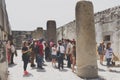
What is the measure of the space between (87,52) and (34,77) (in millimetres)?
2513

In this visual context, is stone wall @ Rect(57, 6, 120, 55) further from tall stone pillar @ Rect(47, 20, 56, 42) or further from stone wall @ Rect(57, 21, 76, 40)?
stone wall @ Rect(57, 21, 76, 40)

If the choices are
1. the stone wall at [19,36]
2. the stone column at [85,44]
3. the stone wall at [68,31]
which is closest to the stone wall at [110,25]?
the stone wall at [68,31]

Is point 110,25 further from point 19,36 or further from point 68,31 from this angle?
point 19,36

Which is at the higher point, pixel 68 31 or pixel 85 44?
pixel 68 31

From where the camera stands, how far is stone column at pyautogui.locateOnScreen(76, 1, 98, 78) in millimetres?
12938

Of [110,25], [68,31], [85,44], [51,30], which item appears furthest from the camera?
[68,31]

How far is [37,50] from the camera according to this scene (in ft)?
48.6

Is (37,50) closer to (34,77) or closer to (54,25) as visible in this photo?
(34,77)

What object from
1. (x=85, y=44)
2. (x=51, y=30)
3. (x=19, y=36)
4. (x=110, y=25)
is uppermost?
(x=19, y=36)

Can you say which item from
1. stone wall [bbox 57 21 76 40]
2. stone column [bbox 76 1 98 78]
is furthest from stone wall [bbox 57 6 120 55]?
stone column [bbox 76 1 98 78]

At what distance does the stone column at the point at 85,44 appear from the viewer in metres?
12.9

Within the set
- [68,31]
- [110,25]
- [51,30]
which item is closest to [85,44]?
[110,25]

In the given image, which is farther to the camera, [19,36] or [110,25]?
[19,36]

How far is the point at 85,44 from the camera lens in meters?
13.0
